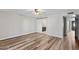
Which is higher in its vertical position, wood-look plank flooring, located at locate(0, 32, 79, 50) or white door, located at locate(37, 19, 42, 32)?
white door, located at locate(37, 19, 42, 32)

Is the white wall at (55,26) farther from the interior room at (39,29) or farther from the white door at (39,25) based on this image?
the white door at (39,25)

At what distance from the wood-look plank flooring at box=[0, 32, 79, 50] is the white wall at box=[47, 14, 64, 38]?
0.09m

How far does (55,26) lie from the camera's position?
2.05 meters

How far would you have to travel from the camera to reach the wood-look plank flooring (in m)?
1.91

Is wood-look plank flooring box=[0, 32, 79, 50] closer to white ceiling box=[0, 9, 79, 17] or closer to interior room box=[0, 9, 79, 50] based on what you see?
interior room box=[0, 9, 79, 50]

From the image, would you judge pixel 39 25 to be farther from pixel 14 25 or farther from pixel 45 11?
pixel 14 25

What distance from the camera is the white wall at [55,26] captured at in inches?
80.1

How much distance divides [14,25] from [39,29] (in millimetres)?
536

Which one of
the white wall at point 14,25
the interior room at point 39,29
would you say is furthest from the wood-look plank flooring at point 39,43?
the white wall at point 14,25

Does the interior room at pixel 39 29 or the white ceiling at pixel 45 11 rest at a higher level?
the white ceiling at pixel 45 11

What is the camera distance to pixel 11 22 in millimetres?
2025

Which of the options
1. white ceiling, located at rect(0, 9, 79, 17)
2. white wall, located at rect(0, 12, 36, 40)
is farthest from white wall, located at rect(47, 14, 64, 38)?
white wall, located at rect(0, 12, 36, 40)
